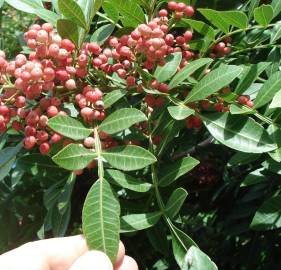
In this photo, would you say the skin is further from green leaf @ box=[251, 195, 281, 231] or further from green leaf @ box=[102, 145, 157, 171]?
green leaf @ box=[251, 195, 281, 231]

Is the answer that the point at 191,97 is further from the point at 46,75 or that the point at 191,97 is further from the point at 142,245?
the point at 142,245

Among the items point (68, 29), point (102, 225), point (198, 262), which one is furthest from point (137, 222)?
point (68, 29)

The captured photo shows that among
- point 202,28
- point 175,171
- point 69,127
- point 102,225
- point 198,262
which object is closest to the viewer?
point 198,262

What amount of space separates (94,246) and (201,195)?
1202 millimetres

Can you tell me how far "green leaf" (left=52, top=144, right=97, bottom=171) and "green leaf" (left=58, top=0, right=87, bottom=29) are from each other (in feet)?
0.92

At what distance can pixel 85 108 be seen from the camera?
3.77 feet

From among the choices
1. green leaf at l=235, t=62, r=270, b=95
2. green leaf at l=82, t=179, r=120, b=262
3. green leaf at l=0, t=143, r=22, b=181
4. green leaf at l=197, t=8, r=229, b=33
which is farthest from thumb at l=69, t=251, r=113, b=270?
green leaf at l=197, t=8, r=229, b=33

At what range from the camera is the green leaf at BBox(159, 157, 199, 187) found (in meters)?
1.19

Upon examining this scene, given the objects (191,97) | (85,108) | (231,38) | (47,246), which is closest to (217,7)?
(231,38)

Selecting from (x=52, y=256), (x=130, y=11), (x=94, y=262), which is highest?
(x=130, y=11)

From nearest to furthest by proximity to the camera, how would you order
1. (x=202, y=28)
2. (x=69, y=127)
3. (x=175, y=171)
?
(x=69, y=127) → (x=175, y=171) → (x=202, y=28)

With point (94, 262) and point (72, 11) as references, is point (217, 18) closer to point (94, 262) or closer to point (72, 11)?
point (72, 11)

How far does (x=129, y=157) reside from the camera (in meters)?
1.10

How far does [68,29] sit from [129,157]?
1.03 feet
